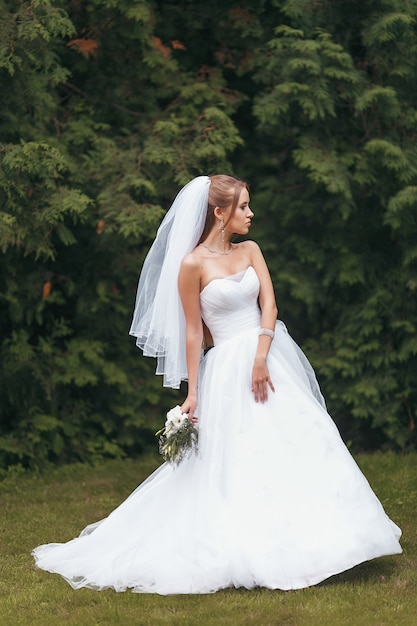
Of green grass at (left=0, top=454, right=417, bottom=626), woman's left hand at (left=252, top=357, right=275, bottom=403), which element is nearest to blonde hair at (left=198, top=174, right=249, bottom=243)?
woman's left hand at (left=252, top=357, right=275, bottom=403)

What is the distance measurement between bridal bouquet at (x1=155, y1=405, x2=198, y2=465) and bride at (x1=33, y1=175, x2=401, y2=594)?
9 centimetres

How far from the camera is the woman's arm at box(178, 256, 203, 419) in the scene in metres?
5.60

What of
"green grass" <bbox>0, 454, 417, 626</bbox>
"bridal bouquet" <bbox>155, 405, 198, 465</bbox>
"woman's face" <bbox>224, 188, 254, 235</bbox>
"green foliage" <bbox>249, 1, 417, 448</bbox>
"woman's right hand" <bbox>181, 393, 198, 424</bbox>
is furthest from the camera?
"green foliage" <bbox>249, 1, 417, 448</bbox>

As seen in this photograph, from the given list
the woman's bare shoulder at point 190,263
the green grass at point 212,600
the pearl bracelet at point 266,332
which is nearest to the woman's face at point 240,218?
the woman's bare shoulder at point 190,263

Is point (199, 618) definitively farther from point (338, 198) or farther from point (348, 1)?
point (348, 1)

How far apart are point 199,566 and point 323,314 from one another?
196 inches

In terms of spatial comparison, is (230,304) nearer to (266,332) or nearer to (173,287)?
(266,332)

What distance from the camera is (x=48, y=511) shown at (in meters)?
7.54

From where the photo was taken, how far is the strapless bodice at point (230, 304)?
5598 mm

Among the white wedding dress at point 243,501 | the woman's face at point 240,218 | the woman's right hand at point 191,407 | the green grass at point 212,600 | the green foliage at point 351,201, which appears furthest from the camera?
the green foliage at point 351,201

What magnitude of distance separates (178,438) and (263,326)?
0.81 m

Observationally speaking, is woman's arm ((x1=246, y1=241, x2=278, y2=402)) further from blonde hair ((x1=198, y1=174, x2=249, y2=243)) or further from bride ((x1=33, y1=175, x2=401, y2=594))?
blonde hair ((x1=198, y1=174, x2=249, y2=243))

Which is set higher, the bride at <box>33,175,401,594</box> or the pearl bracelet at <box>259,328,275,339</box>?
the pearl bracelet at <box>259,328,275,339</box>

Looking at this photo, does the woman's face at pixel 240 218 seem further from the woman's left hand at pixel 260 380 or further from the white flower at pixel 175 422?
the white flower at pixel 175 422
